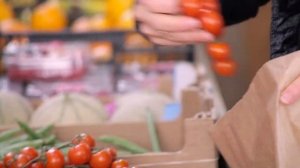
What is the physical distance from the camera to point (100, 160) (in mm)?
1133

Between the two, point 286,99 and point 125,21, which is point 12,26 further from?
point 286,99

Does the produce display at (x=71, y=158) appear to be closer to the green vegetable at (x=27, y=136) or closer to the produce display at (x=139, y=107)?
the green vegetable at (x=27, y=136)

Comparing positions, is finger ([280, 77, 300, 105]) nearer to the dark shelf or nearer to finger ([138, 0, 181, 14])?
finger ([138, 0, 181, 14])

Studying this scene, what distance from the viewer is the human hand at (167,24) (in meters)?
1.18

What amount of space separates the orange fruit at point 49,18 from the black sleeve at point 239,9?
2265 mm

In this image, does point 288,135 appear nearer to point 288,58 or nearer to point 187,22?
point 288,58

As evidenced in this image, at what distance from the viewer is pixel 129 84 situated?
2.98 m

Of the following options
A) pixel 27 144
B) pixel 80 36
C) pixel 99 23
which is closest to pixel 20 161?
pixel 27 144

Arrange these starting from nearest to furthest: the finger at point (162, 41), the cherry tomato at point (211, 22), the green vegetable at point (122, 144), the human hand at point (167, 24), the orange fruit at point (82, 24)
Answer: the cherry tomato at point (211, 22), the human hand at point (167, 24), the finger at point (162, 41), the green vegetable at point (122, 144), the orange fruit at point (82, 24)

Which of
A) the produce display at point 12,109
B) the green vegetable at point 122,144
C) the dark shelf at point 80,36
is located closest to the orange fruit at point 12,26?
the dark shelf at point 80,36

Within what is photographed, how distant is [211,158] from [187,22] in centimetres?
37

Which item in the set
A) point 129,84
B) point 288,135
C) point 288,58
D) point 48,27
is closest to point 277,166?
point 288,135

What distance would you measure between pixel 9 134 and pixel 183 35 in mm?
649

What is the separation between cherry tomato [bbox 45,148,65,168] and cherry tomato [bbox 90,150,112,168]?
0.06 metres
